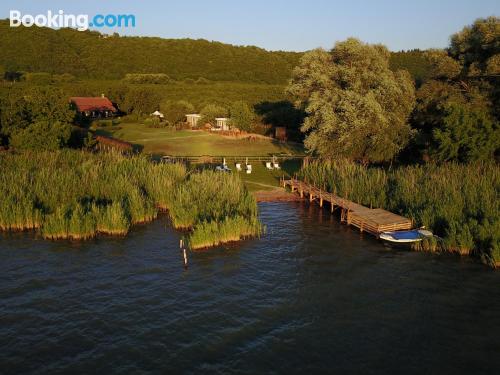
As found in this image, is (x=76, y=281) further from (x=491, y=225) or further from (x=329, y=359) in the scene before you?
(x=491, y=225)

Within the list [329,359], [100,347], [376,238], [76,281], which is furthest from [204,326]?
[376,238]

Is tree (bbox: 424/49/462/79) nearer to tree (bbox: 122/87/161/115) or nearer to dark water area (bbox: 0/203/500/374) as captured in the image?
dark water area (bbox: 0/203/500/374)

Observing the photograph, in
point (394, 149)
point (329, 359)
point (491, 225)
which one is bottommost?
point (329, 359)

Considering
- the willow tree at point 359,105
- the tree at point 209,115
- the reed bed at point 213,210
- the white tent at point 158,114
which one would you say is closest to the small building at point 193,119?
the tree at point 209,115

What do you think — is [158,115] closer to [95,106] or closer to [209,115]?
[95,106]

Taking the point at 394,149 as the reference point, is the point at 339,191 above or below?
below

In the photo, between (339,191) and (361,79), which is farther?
(361,79)

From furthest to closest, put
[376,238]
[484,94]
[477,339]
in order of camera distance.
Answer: [484,94]
[376,238]
[477,339]
